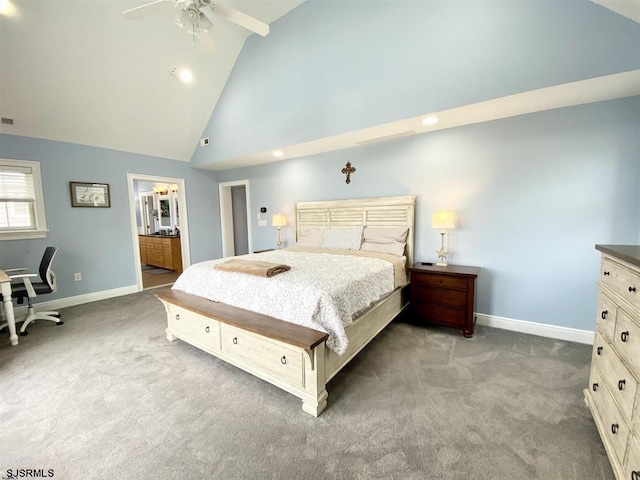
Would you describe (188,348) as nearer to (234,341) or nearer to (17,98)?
(234,341)

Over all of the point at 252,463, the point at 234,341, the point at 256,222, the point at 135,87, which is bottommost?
the point at 252,463

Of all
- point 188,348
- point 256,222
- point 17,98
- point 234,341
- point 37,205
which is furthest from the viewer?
point 256,222

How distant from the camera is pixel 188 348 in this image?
2660 millimetres

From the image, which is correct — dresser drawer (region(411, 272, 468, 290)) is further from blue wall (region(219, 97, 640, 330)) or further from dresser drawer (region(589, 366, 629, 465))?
dresser drawer (region(589, 366, 629, 465))

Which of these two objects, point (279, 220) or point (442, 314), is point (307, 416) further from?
point (279, 220)

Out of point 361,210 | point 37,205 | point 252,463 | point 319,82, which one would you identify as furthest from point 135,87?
point 252,463

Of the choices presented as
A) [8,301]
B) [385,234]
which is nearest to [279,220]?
[385,234]

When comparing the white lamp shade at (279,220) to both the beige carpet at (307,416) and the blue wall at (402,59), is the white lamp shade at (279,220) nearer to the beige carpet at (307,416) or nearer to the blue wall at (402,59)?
the blue wall at (402,59)

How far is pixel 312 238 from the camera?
4.11 meters

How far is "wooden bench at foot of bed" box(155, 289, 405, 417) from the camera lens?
68.6 inches

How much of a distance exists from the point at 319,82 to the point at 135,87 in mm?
2626

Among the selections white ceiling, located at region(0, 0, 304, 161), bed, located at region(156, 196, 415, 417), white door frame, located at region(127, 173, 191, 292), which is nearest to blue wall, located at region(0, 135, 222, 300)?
white door frame, located at region(127, 173, 191, 292)

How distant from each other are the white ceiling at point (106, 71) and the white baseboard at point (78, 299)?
2.30 meters

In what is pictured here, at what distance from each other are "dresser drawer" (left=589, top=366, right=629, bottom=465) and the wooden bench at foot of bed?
1455 mm
